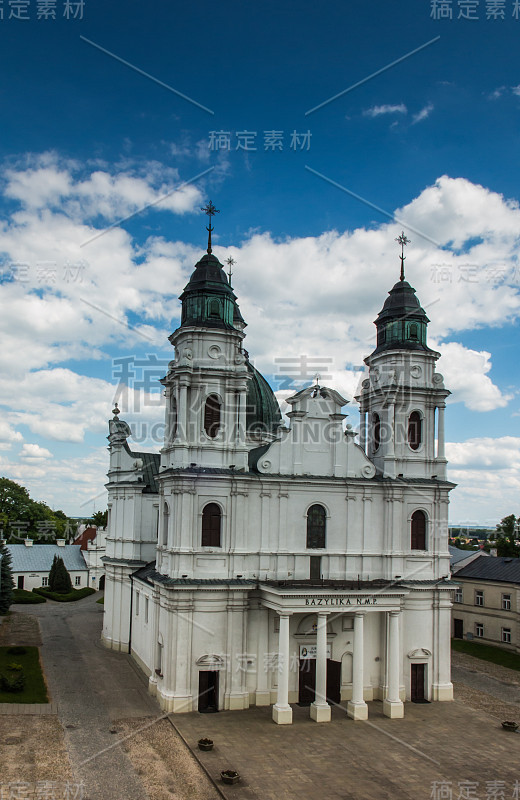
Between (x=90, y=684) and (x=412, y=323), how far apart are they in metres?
25.5

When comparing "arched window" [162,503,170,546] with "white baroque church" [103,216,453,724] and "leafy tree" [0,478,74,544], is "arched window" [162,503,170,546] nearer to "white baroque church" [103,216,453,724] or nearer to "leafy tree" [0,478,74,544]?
"white baroque church" [103,216,453,724]

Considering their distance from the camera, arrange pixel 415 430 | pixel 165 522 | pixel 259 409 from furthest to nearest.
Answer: pixel 259 409 < pixel 415 430 < pixel 165 522

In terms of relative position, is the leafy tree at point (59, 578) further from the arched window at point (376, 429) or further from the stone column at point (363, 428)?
the arched window at point (376, 429)

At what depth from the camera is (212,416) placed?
109 ft

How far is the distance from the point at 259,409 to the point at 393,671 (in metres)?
18.0

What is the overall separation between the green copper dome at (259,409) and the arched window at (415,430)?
33.0 feet

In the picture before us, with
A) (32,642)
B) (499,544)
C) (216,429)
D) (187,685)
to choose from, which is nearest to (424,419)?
(216,429)

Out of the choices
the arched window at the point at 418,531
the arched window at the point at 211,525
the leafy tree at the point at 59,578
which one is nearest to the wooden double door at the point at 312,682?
the arched window at the point at 211,525

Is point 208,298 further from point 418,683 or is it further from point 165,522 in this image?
point 418,683

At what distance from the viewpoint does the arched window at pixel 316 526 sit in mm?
33156

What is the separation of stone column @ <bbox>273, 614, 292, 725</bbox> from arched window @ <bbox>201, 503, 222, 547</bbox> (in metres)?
4.79

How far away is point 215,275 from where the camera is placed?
34812 mm

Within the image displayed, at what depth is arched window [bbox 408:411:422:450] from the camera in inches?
1417

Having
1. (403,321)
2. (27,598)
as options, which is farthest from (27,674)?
(27,598)
